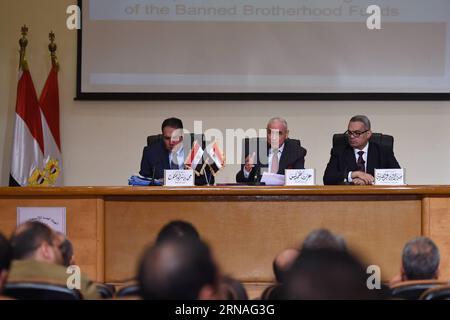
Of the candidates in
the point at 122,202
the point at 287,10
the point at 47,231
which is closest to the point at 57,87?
the point at 287,10

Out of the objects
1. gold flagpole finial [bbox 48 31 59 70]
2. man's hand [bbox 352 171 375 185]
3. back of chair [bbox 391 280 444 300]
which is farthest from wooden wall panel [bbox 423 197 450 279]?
gold flagpole finial [bbox 48 31 59 70]

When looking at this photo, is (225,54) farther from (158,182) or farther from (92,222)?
(92,222)

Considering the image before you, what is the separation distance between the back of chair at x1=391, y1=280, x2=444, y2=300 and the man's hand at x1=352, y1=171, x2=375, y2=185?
2.40m

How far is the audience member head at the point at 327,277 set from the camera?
765 mm

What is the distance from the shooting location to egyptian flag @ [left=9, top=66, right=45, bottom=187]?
4.71m

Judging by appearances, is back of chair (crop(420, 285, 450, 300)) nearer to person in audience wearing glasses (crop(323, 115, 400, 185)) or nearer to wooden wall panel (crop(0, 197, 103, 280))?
wooden wall panel (crop(0, 197, 103, 280))

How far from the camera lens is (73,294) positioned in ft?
2.99

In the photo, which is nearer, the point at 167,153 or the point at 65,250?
the point at 65,250

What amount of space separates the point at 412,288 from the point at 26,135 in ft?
14.0

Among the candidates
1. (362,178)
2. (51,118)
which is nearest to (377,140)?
(362,178)

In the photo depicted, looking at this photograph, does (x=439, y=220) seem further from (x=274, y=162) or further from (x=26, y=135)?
(x=26, y=135)

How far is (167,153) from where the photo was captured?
3.93 m

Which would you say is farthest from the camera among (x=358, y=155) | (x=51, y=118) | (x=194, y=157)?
(x=51, y=118)

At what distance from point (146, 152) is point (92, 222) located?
1.15 metres
